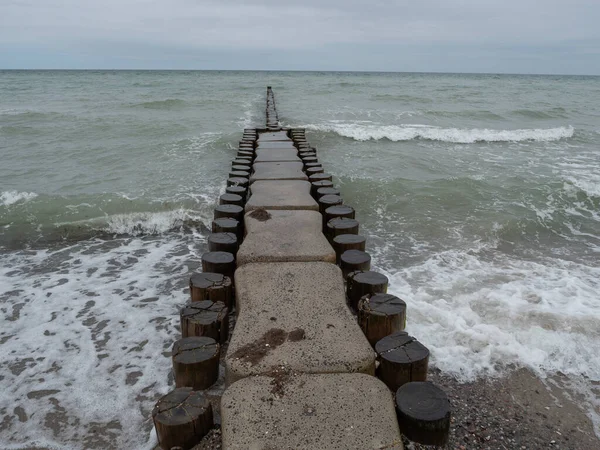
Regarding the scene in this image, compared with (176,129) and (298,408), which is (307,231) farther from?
(176,129)

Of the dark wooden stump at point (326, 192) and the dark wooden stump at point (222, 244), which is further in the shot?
the dark wooden stump at point (326, 192)

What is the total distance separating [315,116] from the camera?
1945cm

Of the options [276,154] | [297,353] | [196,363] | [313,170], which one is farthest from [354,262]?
[276,154]

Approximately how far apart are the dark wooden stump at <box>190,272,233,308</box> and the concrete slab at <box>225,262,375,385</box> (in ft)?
0.34

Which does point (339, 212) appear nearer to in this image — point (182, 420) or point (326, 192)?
point (326, 192)

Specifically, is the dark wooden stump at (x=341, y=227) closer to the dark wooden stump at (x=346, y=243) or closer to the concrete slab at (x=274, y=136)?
the dark wooden stump at (x=346, y=243)

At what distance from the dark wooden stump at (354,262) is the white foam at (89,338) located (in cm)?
170

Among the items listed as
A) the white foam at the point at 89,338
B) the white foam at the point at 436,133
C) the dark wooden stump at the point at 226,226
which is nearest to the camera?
the white foam at the point at 89,338

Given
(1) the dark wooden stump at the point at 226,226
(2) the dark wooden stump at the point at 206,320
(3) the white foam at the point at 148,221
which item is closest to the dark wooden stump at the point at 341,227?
(1) the dark wooden stump at the point at 226,226

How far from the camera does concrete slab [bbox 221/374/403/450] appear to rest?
2375 mm

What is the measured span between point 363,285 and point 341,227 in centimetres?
118

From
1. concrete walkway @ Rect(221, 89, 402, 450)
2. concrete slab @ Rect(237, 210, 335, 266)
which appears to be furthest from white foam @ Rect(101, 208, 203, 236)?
concrete walkway @ Rect(221, 89, 402, 450)

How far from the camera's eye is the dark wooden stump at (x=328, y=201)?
594 cm

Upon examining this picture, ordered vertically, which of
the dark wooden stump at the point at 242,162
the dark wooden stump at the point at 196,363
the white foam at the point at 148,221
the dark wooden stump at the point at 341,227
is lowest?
the white foam at the point at 148,221
